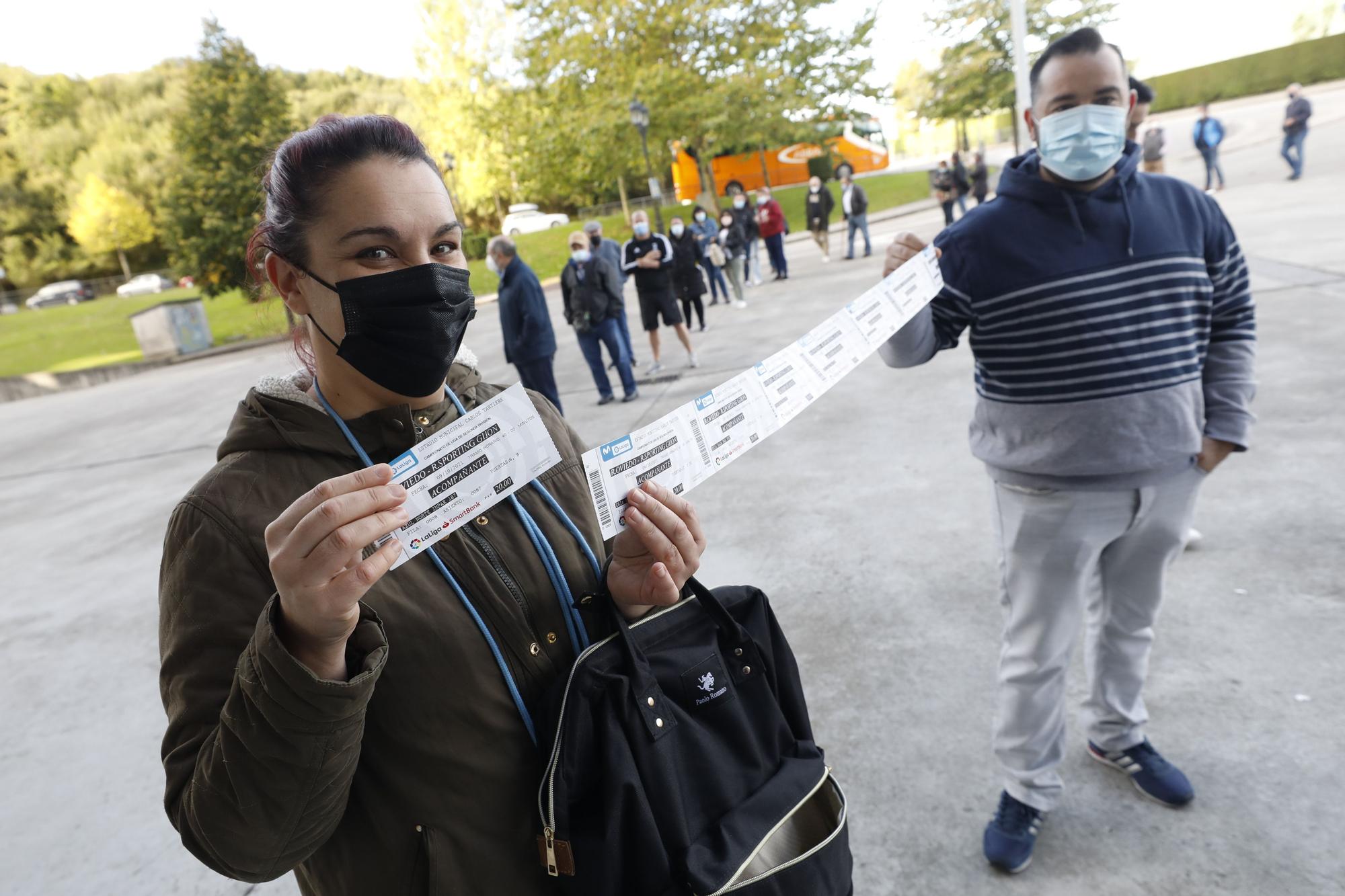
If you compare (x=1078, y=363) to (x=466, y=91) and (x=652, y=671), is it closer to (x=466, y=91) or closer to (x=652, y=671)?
(x=652, y=671)

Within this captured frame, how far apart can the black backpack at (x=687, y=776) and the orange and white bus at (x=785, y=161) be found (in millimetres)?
33279

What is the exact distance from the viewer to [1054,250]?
2178 mm

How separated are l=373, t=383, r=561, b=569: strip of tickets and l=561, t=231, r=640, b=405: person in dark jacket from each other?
767 cm

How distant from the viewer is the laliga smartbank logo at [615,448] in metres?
1.21

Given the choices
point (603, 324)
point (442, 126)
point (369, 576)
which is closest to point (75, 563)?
point (603, 324)

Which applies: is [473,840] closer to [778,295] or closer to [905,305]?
[905,305]

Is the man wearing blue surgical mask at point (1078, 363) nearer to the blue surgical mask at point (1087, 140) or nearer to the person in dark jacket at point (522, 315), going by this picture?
the blue surgical mask at point (1087, 140)

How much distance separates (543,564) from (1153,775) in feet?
7.47

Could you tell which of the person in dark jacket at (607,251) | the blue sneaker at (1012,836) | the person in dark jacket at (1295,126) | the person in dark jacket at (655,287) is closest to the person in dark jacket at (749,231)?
the person in dark jacket at (655,287)

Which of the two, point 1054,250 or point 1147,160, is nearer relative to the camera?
point 1054,250

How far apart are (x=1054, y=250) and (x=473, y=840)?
195 cm

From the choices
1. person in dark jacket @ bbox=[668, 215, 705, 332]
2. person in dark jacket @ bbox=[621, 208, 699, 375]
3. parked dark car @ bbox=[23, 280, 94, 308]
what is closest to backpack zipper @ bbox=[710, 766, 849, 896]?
person in dark jacket @ bbox=[621, 208, 699, 375]

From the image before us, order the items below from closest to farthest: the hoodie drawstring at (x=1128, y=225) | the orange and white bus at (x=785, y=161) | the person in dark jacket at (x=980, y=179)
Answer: the hoodie drawstring at (x=1128, y=225)
the person in dark jacket at (x=980, y=179)
the orange and white bus at (x=785, y=161)

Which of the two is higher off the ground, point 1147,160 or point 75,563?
point 1147,160
